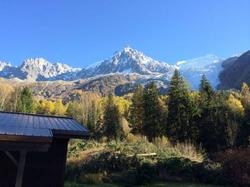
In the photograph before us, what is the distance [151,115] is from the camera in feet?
166

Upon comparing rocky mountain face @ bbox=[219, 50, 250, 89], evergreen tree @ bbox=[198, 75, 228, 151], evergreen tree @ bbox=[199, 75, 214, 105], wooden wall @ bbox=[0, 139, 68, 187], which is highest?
rocky mountain face @ bbox=[219, 50, 250, 89]

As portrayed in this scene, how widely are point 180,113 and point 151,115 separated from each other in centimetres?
419

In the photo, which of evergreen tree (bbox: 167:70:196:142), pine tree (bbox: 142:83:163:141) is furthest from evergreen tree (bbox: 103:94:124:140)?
evergreen tree (bbox: 167:70:196:142)

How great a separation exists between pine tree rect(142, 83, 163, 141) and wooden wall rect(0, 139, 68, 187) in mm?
37623

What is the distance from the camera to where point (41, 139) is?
7.98 m

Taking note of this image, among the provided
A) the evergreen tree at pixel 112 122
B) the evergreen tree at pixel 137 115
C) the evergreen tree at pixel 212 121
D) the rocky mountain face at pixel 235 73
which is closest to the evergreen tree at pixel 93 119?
the evergreen tree at pixel 112 122

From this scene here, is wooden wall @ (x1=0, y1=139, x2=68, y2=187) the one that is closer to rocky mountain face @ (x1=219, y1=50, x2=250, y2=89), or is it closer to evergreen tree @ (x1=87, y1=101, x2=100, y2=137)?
evergreen tree @ (x1=87, y1=101, x2=100, y2=137)

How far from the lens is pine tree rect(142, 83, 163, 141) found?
161ft

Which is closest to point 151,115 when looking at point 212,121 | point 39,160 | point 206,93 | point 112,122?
point 112,122

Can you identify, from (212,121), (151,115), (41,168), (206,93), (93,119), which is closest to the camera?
(41,168)

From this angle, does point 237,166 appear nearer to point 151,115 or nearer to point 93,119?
point 151,115

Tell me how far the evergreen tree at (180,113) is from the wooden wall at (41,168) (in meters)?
35.2

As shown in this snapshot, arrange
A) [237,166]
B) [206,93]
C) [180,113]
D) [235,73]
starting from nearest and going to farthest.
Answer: [237,166] < [180,113] < [206,93] < [235,73]

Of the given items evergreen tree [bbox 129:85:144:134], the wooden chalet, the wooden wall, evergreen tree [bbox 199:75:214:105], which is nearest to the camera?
the wooden chalet
